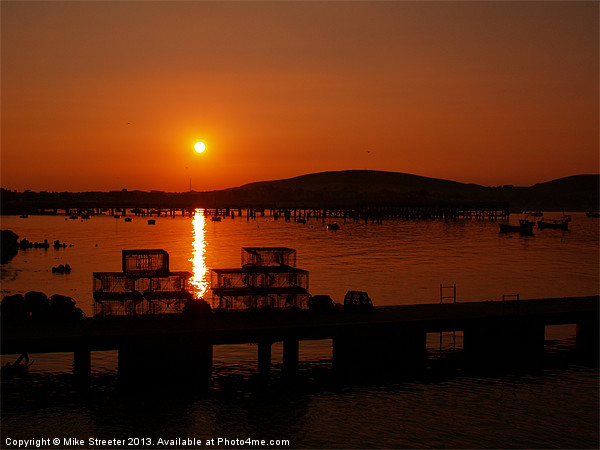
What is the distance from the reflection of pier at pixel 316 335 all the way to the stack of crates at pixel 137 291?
0.78 m

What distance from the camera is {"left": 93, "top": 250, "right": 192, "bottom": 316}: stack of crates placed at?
1235 inches

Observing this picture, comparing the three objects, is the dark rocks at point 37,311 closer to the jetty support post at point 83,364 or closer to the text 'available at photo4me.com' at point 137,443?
the jetty support post at point 83,364

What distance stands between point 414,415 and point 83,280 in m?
50.7

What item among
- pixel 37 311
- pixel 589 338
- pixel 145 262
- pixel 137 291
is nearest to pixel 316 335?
pixel 137 291

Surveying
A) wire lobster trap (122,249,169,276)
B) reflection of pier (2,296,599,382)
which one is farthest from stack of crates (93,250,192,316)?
reflection of pier (2,296,599,382)

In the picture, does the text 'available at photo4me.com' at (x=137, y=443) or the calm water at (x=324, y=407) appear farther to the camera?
the calm water at (x=324, y=407)

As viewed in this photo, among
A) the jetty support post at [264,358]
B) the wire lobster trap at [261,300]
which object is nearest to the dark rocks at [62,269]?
the wire lobster trap at [261,300]

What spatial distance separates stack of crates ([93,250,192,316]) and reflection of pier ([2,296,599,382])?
78cm

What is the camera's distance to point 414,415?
90.7ft

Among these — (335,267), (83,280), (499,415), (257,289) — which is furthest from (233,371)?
(335,267)

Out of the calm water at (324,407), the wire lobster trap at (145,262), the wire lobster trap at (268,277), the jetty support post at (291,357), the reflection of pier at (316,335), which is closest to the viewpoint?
the calm water at (324,407)

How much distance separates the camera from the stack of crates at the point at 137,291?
31375mm

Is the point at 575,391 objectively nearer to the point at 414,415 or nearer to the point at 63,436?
the point at 414,415

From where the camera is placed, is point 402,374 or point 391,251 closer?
point 402,374
